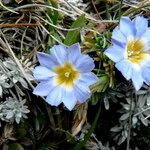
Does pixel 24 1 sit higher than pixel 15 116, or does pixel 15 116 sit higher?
pixel 24 1

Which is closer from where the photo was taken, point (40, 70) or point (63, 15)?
point (40, 70)

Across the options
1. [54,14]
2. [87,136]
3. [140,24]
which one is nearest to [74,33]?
[54,14]

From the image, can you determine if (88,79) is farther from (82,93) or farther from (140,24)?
(140,24)

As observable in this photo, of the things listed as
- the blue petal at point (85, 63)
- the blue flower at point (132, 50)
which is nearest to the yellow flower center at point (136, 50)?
the blue flower at point (132, 50)

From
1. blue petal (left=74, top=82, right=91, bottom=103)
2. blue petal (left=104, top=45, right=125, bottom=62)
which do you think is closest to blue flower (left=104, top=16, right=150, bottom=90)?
blue petal (left=104, top=45, right=125, bottom=62)

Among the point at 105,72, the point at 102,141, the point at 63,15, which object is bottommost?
the point at 102,141

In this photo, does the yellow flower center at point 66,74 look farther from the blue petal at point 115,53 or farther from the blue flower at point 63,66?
the blue petal at point 115,53

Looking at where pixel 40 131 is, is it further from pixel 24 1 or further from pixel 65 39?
pixel 24 1

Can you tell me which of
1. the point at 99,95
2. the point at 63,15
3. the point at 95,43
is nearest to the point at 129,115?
the point at 99,95
